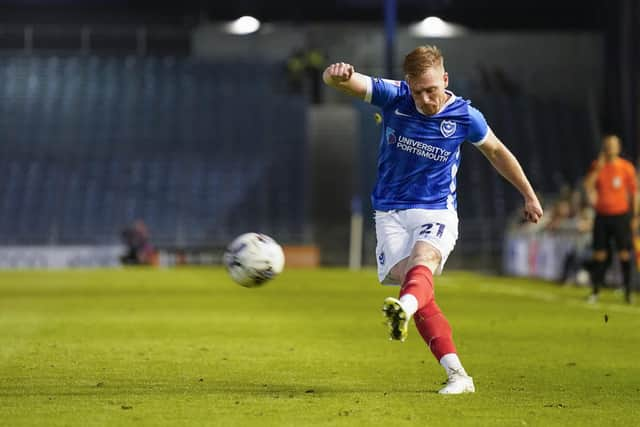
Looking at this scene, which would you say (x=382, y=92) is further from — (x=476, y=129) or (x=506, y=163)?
(x=506, y=163)

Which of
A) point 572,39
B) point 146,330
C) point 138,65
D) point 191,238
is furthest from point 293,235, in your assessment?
point 146,330

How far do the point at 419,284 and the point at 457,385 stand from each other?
809mm

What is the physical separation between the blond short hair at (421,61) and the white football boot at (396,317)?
4.63 feet

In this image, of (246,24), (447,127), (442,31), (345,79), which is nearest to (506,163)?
(447,127)

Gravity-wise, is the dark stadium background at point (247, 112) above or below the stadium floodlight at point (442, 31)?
below

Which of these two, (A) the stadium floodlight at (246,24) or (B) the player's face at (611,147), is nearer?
(B) the player's face at (611,147)

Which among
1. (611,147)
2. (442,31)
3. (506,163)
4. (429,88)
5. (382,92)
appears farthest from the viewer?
(442,31)

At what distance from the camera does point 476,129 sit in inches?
307

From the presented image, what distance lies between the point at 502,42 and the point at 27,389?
3950cm

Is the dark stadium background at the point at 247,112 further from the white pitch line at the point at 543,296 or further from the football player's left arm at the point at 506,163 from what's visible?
the football player's left arm at the point at 506,163

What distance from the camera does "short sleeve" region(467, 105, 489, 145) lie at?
7805 mm

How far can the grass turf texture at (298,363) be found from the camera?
22.8 feet

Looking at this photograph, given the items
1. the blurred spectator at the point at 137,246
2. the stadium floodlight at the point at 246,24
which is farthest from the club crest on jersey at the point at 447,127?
the stadium floodlight at the point at 246,24

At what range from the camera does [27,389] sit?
800 centimetres
